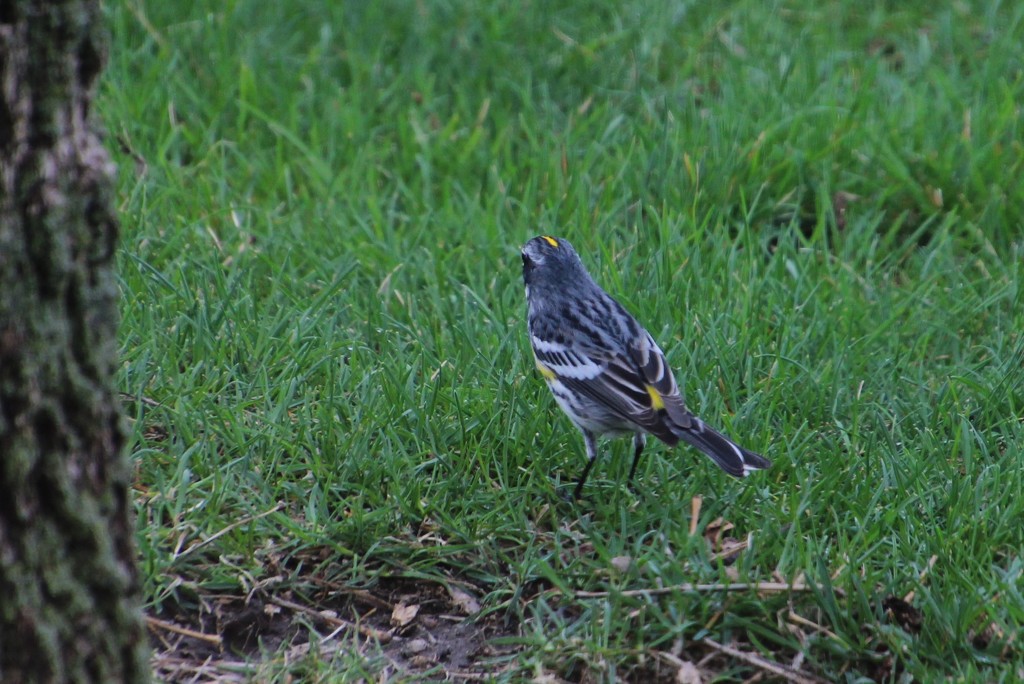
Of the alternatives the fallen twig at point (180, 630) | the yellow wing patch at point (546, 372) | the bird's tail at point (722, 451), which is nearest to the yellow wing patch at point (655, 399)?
the bird's tail at point (722, 451)

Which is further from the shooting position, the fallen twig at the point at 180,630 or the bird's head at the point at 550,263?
the bird's head at the point at 550,263

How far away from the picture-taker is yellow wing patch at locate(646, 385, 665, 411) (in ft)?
12.3

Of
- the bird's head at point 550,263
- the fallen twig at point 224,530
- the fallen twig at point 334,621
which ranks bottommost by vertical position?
the fallen twig at point 334,621

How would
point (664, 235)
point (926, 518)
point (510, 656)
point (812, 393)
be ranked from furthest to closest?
point (664, 235)
point (812, 393)
point (926, 518)
point (510, 656)

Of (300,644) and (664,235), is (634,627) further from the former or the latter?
(664,235)

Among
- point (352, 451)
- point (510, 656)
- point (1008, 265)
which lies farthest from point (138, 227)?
point (1008, 265)

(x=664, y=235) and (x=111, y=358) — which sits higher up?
(x=111, y=358)

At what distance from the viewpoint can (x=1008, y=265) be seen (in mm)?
5402

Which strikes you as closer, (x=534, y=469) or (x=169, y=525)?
(x=169, y=525)

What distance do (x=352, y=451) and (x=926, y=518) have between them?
1.86m

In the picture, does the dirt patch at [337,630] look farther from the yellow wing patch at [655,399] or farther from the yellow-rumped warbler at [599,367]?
the yellow wing patch at [655,399]

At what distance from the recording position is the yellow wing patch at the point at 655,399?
374cm

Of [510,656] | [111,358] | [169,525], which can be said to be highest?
[111,358]

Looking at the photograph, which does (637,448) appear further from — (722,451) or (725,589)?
(725,589)
